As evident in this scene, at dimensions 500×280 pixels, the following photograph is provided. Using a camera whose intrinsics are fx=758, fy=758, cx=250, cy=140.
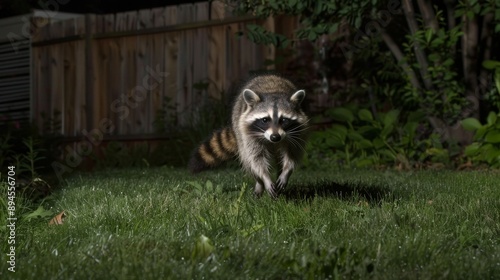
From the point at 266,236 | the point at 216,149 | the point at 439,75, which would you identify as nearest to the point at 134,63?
→ the point at 439,75

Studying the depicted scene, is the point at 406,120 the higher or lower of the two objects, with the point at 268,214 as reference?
higher

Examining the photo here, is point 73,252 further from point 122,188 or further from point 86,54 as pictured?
point 86,54

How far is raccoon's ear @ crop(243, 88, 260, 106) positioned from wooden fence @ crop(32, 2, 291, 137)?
5449mm

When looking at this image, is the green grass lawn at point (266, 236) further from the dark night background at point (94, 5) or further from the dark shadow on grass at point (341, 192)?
the dark night background at point (94, 5)

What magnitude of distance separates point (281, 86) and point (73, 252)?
305cm

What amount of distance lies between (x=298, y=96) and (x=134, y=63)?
740 centimetres

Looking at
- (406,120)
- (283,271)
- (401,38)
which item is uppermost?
(401,38)

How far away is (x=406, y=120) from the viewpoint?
10.6 meters

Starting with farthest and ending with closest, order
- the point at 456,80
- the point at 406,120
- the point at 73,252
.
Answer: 1. the point at 406,120
2. the point at 456,80
3. the point at 73,252

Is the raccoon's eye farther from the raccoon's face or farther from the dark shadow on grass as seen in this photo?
the dark shadow on grass

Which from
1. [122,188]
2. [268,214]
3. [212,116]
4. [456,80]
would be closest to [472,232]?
[268,214]

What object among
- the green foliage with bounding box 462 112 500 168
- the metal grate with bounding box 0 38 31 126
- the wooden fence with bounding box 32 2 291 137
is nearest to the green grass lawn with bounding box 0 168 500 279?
the green foliage with bounding box 462 112 500 168

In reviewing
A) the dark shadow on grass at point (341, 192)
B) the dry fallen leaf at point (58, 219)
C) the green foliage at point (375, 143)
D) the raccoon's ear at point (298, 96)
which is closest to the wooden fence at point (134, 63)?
the green foliage at point (375, 143)

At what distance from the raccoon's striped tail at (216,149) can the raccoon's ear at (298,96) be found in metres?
0.85
